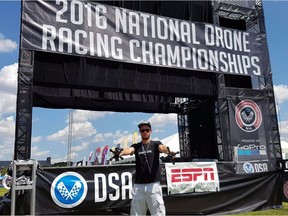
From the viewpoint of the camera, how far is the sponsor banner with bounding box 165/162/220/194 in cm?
794

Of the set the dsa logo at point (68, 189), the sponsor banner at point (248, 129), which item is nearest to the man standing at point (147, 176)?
the dsa logo at point (68, 189)

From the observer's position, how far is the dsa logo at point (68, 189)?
269 inches

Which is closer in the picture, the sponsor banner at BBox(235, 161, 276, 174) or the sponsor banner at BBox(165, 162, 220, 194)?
the sponsor banner at BBox(165, 162, 220, 194)

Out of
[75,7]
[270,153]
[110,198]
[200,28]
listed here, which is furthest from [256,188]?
[75,7]

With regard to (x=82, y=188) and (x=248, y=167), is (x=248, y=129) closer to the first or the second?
(x=248, y=167)

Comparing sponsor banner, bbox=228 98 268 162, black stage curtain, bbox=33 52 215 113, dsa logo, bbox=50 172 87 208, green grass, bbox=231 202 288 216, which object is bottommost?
green grass, bbox=231 202 288 216

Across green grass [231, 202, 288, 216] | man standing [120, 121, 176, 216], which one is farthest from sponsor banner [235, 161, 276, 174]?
man standing [120, 121, 176, 216]

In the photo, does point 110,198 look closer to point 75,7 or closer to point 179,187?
point 179,187

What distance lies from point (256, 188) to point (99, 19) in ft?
21.3

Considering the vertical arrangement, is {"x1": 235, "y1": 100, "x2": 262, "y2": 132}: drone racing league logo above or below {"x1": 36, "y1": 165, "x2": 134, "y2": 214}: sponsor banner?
above

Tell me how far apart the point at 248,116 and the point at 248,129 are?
435mm

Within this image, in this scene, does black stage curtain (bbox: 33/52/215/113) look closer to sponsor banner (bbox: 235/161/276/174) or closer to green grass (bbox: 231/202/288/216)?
sponsor banner (bbox: 235/161/276/174)

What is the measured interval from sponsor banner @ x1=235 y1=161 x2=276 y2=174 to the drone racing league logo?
3.62ft

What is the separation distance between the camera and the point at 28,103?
7719 millimetres
